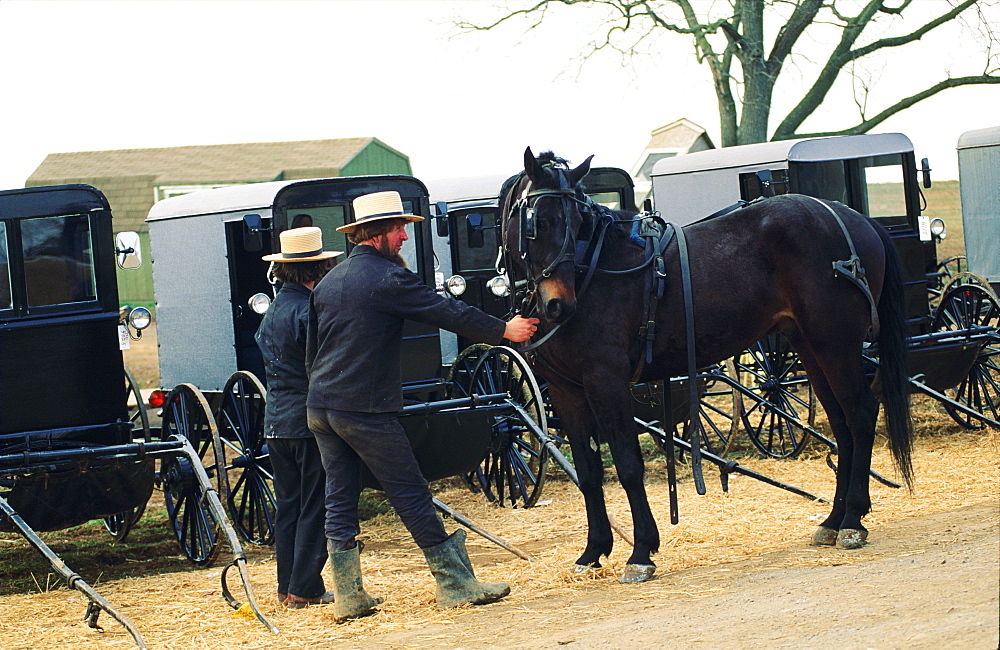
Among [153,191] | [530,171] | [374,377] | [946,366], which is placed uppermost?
[153,191]

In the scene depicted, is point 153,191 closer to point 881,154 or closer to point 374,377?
point 881,154

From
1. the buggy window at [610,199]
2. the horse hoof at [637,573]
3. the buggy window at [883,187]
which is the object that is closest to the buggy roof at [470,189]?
the buggy window at [610,199]

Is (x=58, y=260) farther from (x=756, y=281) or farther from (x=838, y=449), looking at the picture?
(x=838, y=449)

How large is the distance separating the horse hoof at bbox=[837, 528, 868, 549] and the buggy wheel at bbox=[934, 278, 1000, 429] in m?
4.42

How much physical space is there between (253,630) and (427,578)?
1.17 m

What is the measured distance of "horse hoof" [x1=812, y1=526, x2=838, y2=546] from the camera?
634 cm

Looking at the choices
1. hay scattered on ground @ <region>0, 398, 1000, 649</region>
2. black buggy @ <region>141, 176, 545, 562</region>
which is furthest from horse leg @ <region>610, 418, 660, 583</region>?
black buggy @ <region>141, 176, 545, 562</region>

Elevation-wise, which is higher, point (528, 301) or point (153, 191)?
point (153, 191)

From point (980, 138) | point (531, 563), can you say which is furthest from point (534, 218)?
point (980, 138)

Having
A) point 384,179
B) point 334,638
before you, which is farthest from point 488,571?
point 384,179

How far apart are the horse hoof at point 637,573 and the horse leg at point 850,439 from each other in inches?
44.6

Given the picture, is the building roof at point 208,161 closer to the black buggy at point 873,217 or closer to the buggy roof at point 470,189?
the buggy roof at point 470,189

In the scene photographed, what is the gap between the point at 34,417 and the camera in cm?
709

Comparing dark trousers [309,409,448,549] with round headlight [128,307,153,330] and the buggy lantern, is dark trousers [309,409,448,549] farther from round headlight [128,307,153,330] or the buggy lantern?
the buggy lantern
